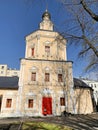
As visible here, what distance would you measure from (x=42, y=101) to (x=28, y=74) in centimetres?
428

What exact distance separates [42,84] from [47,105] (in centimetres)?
294

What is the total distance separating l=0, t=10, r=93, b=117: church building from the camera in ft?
65.1

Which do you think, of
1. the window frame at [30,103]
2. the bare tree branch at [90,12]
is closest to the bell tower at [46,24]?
the window frame at [30,103]

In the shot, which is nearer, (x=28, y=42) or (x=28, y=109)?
(x=28, y=109)

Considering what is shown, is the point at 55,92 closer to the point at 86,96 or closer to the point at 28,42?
the point at 86,96

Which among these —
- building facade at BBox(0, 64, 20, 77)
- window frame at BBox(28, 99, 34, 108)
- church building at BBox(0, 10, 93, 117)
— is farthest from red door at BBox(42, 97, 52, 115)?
building facade at BBox(0, 64, 20, 77)

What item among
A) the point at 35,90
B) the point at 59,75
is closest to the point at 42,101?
the point at 35,90

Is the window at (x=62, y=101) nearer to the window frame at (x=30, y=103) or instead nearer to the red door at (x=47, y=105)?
the red door at (x=47, y=105)

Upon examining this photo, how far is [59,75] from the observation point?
22.0 m

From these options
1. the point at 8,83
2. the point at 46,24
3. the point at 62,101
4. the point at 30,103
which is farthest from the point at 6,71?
the point at 62,101

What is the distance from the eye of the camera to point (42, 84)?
68.9 feet

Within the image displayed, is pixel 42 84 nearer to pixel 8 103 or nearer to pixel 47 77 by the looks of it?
pixel 47 77

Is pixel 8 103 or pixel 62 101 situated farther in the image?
pixel 62 101

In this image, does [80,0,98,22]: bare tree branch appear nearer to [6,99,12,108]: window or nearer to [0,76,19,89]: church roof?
[0,76,19,89]: church roof
